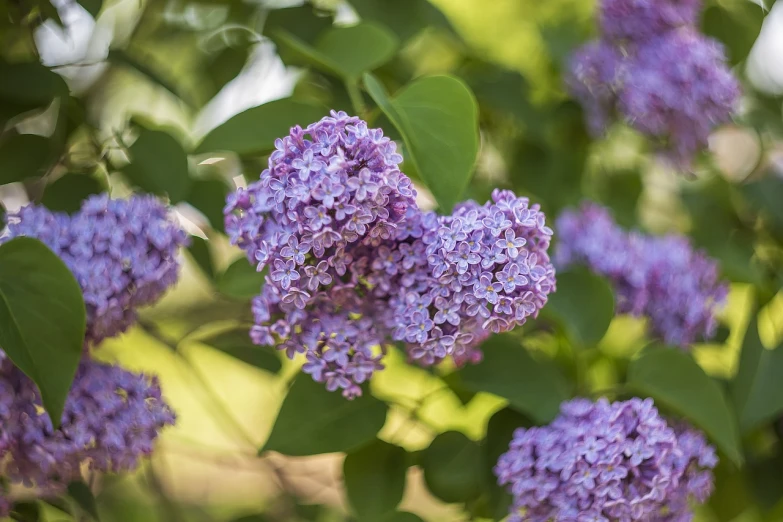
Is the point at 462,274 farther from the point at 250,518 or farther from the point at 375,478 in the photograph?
the point at 250,518

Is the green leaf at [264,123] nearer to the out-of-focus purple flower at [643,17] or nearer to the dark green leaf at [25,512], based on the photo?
the dark green leaf at [25,512]

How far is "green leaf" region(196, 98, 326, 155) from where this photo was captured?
77 centimetres

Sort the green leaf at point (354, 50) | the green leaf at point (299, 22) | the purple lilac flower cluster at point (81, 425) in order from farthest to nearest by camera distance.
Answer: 1. the green leaf at point (299, 22)
2. the green leaf at point (354, 50)
3. the purple lilac flower cluster at point (81, 425)

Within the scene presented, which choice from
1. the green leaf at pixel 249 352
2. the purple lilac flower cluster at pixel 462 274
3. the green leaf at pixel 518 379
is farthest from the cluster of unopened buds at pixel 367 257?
the green leaf at pixel 249 352

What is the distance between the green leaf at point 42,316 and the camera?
635mm

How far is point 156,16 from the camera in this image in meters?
1.24

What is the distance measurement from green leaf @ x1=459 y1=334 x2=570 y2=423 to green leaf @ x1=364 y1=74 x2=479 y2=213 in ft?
0.72

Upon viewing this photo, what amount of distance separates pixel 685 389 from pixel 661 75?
49 centimetres

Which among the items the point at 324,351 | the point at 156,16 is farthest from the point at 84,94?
the point at 324,351

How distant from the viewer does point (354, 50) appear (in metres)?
0.81

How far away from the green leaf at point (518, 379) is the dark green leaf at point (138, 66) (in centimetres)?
52

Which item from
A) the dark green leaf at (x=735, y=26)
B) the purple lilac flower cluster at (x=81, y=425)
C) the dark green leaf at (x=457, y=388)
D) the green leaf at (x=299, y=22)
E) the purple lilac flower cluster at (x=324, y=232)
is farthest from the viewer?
the dark green leaf at (x=735, y=26)

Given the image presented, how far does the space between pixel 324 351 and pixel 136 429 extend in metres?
0.22

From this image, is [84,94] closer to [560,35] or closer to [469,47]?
[469,47]
